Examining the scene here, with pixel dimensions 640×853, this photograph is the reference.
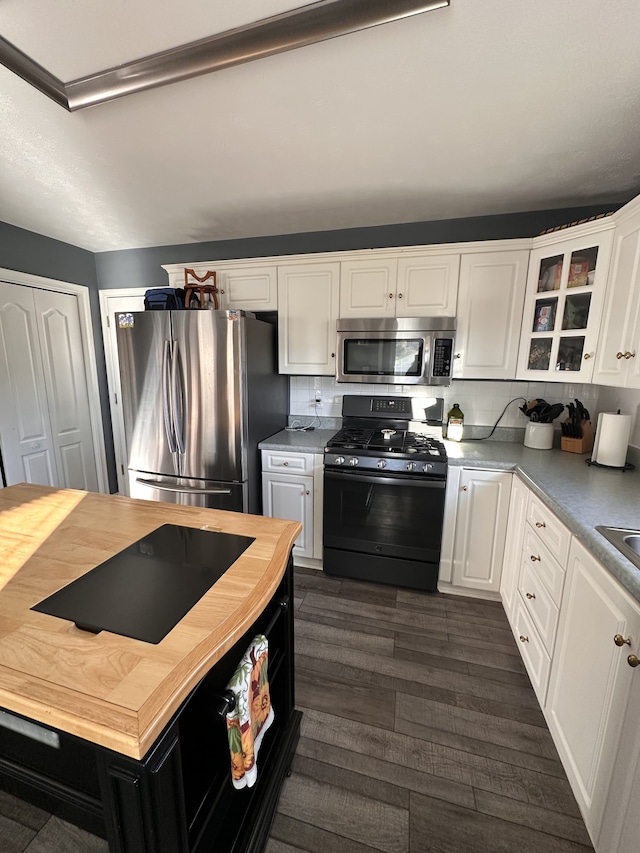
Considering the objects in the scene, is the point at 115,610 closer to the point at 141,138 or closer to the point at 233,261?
the point at 141,138

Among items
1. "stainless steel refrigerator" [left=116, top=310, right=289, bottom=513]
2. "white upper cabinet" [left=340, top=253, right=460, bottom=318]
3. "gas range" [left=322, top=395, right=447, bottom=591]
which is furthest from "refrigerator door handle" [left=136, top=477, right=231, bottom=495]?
"white upper cabinet" [left=340, top=253, right=460, bottom=318]

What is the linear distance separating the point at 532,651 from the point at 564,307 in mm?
1874

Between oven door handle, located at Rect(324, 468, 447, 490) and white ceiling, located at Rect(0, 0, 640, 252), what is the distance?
1.75m

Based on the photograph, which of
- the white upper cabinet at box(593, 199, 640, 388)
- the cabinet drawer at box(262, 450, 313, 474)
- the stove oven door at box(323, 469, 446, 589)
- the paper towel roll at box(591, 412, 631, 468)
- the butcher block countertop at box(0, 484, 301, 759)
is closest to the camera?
the butcher block countertop at box(0, 484, 301, 759)

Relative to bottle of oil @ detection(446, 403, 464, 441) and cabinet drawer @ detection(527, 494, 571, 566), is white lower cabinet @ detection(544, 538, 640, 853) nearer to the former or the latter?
cabinet drawer @ detection(527, 494, 571, 566)

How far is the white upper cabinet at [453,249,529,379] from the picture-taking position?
2.32 metres

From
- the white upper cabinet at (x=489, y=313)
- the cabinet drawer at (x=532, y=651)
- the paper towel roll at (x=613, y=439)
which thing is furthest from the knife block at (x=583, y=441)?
the cabinet drawer at (x=532, y=651)

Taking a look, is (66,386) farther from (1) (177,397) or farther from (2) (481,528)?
(2) (481,528)

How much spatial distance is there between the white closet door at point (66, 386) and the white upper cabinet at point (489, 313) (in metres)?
3.36

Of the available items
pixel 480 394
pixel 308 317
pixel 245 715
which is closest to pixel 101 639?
pixel 245 715

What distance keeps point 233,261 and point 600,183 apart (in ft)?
7.84

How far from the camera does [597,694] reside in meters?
1.11

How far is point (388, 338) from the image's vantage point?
98.3 inches

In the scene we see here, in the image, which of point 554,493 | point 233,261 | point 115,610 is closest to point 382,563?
point 554,493
